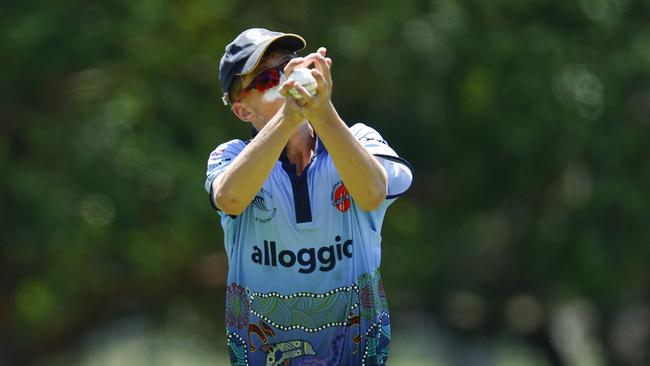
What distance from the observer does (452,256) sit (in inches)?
→ 651

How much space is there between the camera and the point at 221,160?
500cm

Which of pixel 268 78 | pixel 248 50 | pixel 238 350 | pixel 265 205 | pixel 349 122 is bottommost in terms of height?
pixel 349 122

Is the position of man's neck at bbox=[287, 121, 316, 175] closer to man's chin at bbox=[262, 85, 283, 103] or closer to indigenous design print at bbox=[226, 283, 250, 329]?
man's chin at bbox=[262, 85, 283, 103]

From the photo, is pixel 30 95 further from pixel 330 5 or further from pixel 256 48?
pixel 256 48

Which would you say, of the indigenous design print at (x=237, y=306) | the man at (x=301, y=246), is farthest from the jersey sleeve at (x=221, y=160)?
the indigenous design print at (x=237, y=306)

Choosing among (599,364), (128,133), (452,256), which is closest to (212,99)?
(128,133)

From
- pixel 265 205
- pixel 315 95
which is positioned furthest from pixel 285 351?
pixel 315 95

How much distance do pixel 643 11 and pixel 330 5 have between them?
11.3ft

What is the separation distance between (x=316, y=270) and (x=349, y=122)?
10.1 meters

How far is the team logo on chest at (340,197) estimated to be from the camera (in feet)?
16.1

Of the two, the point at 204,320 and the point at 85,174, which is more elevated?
the point at 85,174

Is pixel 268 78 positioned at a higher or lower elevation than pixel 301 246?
higher

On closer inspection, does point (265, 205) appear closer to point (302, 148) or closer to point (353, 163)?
point (302, 148)

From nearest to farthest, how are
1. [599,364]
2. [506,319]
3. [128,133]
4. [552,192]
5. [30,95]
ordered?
1. [128,133]
2. [30,95]
3. [552,192]
4. [506,319]
5. [599,364]
